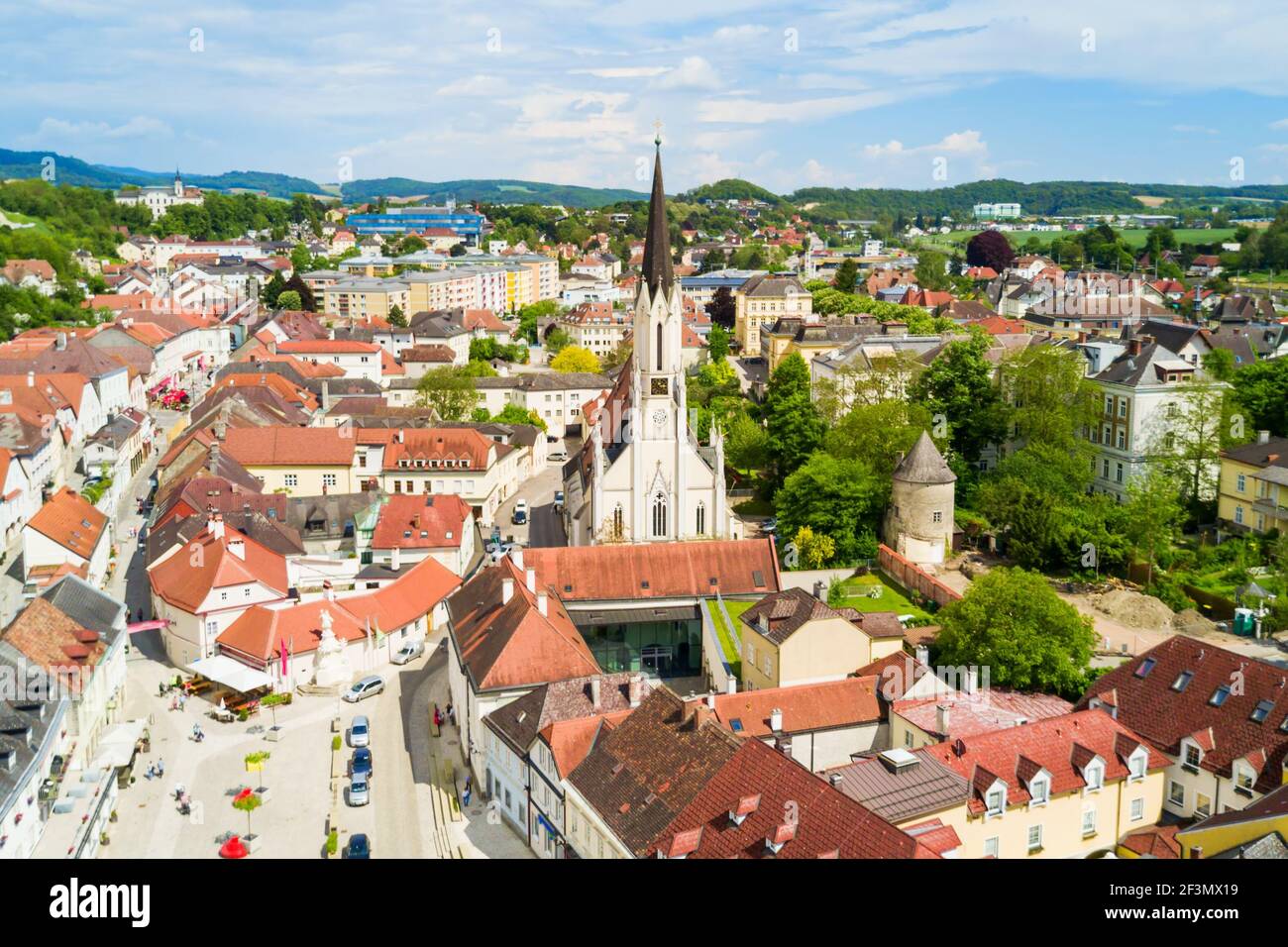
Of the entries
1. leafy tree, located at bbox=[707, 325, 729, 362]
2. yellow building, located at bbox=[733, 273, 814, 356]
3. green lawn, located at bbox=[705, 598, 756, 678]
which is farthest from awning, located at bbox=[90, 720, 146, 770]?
yellow building, located at bbox=[733, 273, 814, 356]

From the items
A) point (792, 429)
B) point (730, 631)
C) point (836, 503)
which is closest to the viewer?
point (730, 631)

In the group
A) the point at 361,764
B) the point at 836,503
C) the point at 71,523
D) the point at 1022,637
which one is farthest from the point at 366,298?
the point at 1022,637

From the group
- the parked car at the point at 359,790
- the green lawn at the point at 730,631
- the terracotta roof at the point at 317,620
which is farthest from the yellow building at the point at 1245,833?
the terracotta roof at the point at 317,620

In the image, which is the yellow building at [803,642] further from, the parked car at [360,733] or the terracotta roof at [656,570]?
the parked car at [360,733]

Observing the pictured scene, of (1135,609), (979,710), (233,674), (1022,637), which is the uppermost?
(1022,637)

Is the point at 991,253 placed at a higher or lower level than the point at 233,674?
higher

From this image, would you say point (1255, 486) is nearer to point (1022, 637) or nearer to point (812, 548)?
point (812, 548)
